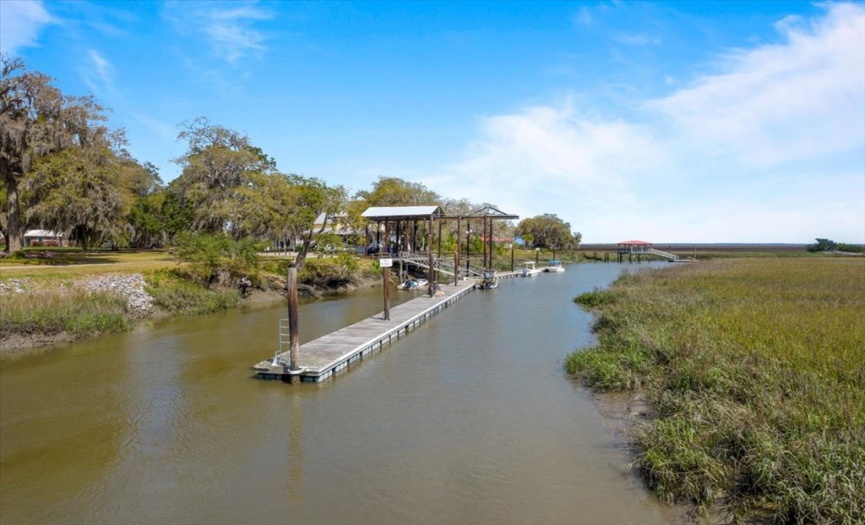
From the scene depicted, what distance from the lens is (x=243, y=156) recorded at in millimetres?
46094

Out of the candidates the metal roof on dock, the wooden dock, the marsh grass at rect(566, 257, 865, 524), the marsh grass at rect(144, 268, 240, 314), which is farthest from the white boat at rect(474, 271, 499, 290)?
the marsh grass at rect(566, 257, 865, 524)

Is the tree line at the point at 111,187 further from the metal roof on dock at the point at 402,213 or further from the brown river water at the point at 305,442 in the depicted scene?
the brown river water at the point at 305,442

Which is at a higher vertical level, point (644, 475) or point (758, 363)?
point (758, 363)

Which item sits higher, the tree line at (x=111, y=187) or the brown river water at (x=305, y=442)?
the tree line at (x=111, y=187)

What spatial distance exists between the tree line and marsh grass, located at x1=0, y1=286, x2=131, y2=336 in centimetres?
826

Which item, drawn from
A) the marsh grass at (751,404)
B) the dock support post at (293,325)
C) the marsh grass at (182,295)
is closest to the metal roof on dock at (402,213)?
the marsh grass at (182,295)

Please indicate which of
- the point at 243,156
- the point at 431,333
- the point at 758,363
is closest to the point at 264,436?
the point at 758,363

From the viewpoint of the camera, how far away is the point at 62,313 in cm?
2080

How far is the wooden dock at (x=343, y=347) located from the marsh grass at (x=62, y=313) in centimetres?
942

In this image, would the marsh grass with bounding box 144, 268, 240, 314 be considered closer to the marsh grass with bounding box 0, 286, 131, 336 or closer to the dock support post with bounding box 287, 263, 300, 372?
the marsh grass with bounding box 0, 286, 131, 336

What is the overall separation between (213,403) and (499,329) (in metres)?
14.1

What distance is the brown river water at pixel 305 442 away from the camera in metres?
8.68

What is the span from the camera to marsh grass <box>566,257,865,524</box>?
23.9ft

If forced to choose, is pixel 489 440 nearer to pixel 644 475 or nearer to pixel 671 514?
pixel 644 475
